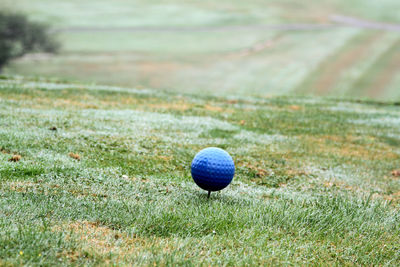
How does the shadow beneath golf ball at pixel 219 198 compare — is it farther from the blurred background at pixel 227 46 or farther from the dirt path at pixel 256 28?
the dirt path at pixel 256 28

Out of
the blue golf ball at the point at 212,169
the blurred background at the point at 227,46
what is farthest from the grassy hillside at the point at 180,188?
the blurred background at the point at 227,46

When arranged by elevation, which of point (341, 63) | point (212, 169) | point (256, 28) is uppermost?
point (256, 28)

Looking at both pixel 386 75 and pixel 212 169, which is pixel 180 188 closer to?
pixel 212 169

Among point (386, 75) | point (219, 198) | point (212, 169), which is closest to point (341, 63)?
point (386, 75)

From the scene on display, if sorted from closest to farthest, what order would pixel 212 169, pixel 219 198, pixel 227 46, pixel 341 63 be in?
pixel 212 169 → pixel 219 198 → pixel 341 63 → pixel 227 46

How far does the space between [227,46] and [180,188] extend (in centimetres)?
4312

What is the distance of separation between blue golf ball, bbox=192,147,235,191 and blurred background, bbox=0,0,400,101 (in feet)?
47.3

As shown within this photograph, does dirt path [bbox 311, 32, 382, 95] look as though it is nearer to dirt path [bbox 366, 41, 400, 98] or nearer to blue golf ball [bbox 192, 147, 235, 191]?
dirt path [bbox 366, 41, 400, 98]

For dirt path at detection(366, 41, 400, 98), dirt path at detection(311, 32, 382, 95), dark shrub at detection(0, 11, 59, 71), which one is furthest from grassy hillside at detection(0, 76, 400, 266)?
dark shrub at detection(0, 11, 59, 71)

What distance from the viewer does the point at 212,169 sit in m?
5.97

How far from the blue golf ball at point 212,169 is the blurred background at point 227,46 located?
1442 centimetres

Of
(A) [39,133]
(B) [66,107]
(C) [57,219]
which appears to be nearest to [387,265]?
(C) [57,219]

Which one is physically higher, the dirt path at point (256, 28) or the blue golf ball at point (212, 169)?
the dirt path at point (256, 28)

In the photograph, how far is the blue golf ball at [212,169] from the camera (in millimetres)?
5973
